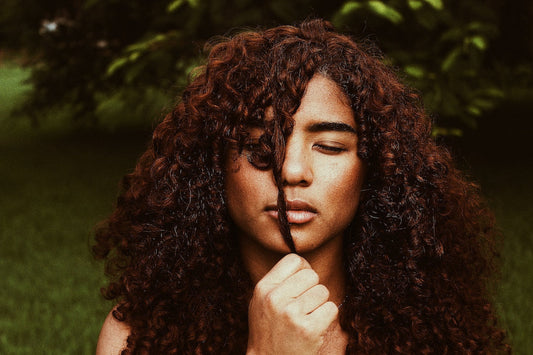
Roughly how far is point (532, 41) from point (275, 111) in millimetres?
5200

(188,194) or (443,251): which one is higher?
(188,194)

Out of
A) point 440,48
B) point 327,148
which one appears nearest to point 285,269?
point 327,148

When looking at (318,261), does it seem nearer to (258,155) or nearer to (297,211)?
(297,211)

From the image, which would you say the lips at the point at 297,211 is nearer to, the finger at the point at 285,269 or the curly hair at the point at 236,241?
the finger at the point at 285,269

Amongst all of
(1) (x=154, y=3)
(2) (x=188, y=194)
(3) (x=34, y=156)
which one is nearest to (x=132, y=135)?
(3) (x=34, y=156)

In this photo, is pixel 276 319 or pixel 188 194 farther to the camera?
pixel 188 194

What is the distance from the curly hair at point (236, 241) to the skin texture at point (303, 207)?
119mm

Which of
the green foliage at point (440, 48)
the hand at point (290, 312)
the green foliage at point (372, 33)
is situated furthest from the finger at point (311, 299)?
the green foliage at point (440, 48)

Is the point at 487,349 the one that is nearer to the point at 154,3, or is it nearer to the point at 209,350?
the point at 209,350

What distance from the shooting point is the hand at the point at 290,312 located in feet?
5.84

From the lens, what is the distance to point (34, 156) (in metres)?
11.1

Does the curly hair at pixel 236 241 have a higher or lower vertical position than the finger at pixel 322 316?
higher

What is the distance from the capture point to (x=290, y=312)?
5.84 feet

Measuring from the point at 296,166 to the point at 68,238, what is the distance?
217 inches
